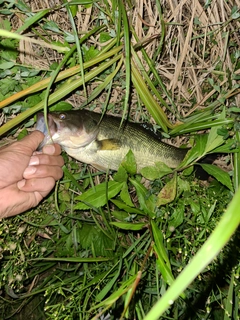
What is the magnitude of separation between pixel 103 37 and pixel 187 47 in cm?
72

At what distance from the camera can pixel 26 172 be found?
286 centimetres

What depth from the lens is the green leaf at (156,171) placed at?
9.68 ft

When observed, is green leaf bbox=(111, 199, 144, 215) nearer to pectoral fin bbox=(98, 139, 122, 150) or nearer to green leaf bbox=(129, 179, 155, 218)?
green leaf bbox=(129, 179, 155, 218)

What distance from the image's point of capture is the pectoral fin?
2902 mm

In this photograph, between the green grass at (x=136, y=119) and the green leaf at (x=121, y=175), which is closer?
the green grass at (x=136, y=119)

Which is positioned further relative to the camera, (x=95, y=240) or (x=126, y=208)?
(x=95, y=240)

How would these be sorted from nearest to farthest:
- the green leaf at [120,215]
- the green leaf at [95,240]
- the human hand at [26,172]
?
the human hand at [26,172], the green leaf at [120,215], the green leaf at [95,240]

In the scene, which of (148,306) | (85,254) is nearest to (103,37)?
(85,254)

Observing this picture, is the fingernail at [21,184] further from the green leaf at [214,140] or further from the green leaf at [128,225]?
the green leaf at [214,140]

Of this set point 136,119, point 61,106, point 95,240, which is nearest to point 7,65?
point 61,106

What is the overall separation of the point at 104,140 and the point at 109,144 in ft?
0.17

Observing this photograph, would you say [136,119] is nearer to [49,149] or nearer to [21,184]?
[49,149]

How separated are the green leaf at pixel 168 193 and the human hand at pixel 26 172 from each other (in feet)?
2.79

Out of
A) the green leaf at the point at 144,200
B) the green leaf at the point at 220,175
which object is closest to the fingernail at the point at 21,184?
the green leaf at the point at 144,200
